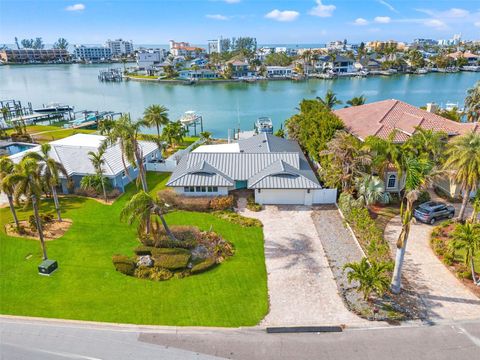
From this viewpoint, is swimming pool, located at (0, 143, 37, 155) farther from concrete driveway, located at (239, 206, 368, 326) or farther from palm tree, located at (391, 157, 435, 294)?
palm tree, located at (391, 157, 435, 294)

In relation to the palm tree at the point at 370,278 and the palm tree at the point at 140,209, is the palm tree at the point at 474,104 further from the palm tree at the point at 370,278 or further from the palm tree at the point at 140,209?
the palm tree at the point at 140,209

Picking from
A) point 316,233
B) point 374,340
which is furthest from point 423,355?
point 316,233

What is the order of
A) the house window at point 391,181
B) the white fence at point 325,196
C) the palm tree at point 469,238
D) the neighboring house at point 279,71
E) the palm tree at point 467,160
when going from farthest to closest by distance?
the neighboring house at point 279,71 < the house window at point 391,181 < the white fence at point 325,196 < the palm tree at point 467,160 < the palm tree at point 469,238

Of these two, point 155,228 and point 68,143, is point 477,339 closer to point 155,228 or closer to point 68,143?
point 155,228

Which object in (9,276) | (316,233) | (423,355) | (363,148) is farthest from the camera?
(363,148)

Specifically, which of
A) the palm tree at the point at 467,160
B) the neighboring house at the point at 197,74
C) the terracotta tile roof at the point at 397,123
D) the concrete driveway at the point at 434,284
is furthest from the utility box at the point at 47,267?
the neighboring house at the point at 197,74

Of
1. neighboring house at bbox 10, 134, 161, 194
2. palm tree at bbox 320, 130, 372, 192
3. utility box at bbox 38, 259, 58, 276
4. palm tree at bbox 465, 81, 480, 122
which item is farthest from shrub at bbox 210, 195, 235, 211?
palm tree at bbox 465, 81, 480, 122
